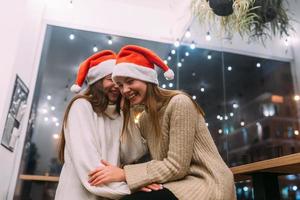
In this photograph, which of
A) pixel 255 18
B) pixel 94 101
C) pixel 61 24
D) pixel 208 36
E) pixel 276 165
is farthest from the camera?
pixel 61 24

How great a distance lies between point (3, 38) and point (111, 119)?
1.50 metres

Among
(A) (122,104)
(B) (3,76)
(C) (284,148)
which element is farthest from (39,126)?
(C) (284,148)

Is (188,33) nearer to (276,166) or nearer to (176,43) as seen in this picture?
(176,43)

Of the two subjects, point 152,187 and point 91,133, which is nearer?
point 152,187

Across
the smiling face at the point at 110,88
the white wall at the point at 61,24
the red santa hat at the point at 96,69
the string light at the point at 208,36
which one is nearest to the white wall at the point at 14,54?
the white wall at the point at 61,24

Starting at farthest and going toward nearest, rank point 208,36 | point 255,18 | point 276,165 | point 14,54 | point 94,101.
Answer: point 208,36, point 14,54, point 255,18, point 94,101, point 276,165

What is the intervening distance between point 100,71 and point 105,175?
0.54m

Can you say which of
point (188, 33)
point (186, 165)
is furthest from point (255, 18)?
point (186, 165)

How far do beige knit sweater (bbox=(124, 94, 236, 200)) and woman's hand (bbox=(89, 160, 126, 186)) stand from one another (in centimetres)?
3

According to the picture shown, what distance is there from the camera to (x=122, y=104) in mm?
1471

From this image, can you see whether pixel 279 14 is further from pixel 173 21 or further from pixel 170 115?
pixel 173 21

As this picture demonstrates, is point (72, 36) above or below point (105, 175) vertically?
above

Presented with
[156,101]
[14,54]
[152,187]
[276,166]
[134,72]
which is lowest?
[152,187]

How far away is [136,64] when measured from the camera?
4.33ft
